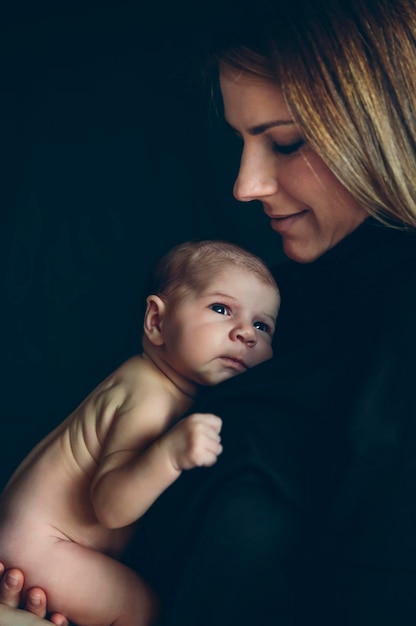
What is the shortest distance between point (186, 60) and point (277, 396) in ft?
3.27

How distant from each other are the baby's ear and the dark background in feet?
1.86

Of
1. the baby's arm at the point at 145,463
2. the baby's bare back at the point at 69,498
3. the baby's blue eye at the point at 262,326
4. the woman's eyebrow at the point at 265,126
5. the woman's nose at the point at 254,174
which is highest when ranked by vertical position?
the woman's eyebrow at the point at 265,126

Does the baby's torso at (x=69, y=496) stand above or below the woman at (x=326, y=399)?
below

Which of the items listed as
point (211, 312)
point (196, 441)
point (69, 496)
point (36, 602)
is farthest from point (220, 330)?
point (36, 602)

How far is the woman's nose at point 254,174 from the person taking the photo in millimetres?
1528

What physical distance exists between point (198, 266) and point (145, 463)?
0.39m

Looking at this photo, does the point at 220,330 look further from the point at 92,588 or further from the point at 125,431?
the point at 92,588

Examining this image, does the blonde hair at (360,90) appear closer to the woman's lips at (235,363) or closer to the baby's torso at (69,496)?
the woman's lips at (235,363)

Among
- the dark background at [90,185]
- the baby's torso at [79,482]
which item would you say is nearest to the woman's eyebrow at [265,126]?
the baby's torso at [79,482]

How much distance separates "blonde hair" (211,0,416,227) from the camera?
4.27 ft

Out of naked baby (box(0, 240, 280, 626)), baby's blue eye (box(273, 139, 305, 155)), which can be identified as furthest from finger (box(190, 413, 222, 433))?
baby's blue eye (box(273, 139, 305, 155))

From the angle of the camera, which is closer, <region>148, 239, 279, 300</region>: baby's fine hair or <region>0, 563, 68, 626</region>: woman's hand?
<region>0, 563, 68, 626</region>: woman's hand

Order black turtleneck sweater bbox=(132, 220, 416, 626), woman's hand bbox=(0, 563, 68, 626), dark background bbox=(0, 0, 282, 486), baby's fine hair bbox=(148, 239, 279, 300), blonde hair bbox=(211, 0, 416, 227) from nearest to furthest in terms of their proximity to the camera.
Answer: black turtleneck sweater bbox=(132, 220, 416, 626) → blonde hair bbox=(211, 0, 416, 227) → woman's hand bbox=(0, 563, 68, 626) → baby's fine hair bbox=(148, 239, 279, 300) → dark background bbox=(0, 0, 282, 486)

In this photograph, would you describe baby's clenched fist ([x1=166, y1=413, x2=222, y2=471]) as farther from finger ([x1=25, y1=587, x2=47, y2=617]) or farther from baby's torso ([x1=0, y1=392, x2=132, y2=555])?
finger ([x1=25, y1=587, x2=47, y2=617])
